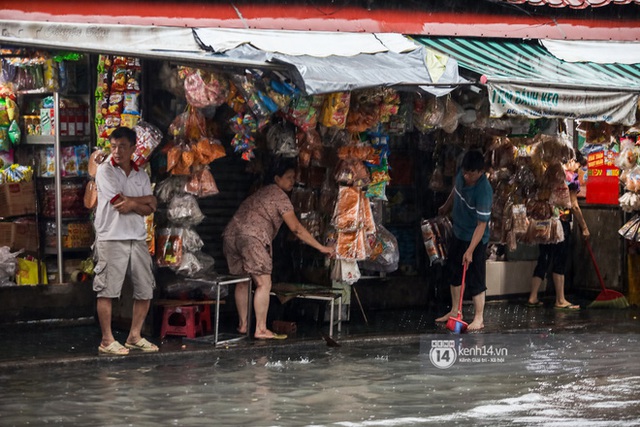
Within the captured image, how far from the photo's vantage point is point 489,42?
15.1m

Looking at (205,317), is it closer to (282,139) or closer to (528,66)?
(282,139)

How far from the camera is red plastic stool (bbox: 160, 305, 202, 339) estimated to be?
12406mm

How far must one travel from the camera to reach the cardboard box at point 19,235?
13242mm

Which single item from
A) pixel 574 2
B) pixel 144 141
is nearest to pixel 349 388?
pixel 144 141

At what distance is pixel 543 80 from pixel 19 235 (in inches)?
228

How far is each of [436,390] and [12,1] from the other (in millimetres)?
5798

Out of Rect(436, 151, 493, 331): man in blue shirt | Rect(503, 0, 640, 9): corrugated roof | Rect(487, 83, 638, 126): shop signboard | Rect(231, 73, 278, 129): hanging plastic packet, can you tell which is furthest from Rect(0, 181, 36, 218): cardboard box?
Rect(503, 0, 640, 9): corrugated roof

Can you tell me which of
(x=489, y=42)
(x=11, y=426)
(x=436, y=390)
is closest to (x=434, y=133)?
(x=489, y=42)

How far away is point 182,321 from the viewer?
494 inches

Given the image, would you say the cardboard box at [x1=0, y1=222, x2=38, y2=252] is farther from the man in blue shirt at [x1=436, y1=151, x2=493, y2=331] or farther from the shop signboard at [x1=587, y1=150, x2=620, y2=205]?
the shop signboard at [x1=587, y1=150, x2=620, y2=205]

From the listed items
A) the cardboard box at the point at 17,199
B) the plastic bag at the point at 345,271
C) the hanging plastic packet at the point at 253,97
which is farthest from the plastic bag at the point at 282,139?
the cardboard box at the point at 17,199

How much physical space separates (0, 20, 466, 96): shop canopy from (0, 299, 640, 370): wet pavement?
8.77ft

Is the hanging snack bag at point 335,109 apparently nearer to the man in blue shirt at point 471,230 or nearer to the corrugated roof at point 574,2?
the man in blue shirt at point 471,230

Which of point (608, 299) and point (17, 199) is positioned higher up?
point (17, 199)
